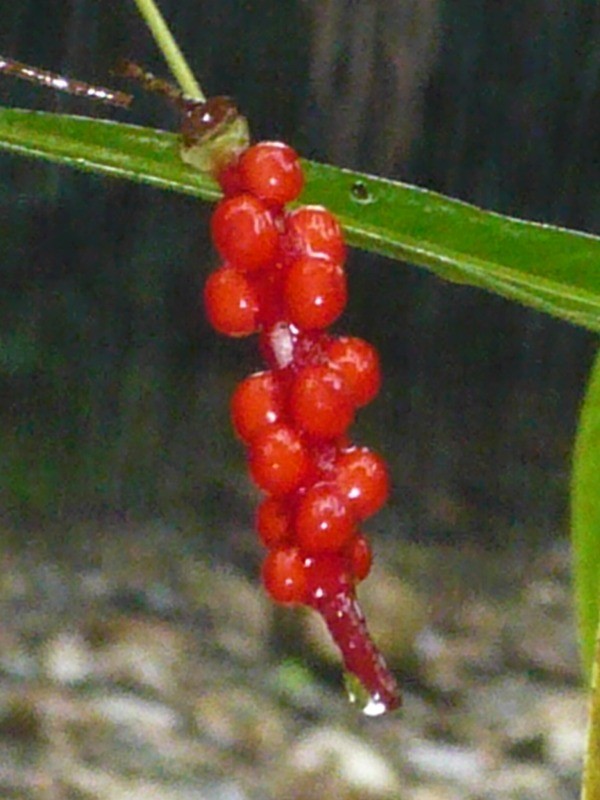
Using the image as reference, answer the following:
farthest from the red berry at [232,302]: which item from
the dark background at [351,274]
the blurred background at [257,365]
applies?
the dark background at [351,274]

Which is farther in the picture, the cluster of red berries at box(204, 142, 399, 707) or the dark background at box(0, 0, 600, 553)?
the dark background at box(0, 0, 600, 553)

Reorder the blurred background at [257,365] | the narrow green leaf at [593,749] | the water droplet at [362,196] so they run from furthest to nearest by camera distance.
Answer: the blurred background at [257,365]
the water droplet at [362,196]
the narrow green leaf at [593,749]

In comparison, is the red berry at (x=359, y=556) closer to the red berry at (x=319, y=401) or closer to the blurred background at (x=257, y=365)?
the red berry at (x=319, y=401)

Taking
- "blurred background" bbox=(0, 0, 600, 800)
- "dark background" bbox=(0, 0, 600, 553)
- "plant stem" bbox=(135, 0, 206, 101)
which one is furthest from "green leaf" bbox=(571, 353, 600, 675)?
"dark background" bbox=(0, 0, 600, 553)

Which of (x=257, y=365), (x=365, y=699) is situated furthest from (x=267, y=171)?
(x=257, y=365)

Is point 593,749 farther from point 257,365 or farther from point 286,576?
point 257,365

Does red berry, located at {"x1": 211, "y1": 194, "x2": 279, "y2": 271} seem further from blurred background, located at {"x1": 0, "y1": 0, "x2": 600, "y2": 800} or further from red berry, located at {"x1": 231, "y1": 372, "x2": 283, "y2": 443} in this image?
blurred background, located at {"x1": 0, "y1": 0, "x2": 600, "y2": 800}

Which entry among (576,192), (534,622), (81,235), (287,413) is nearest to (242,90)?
(81,235)
